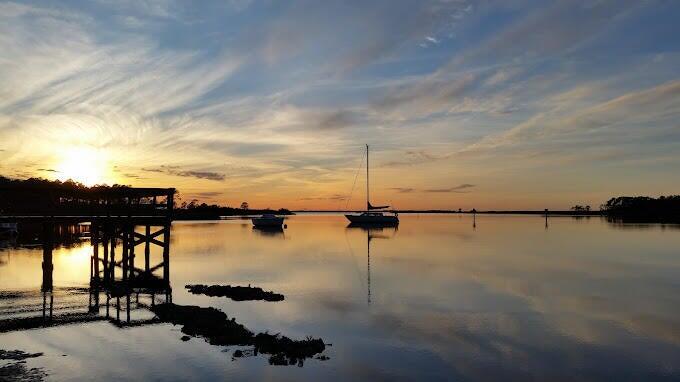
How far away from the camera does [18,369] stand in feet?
52.0

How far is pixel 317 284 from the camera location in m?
38.6

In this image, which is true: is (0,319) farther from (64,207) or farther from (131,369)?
(64,207)

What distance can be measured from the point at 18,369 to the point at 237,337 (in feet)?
25.3

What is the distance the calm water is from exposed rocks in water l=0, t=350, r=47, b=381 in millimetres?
378

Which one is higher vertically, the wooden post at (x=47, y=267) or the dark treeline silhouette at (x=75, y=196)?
the dark treeline silhouette at (x=75, y=196)

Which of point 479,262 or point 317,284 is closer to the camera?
point 317,284

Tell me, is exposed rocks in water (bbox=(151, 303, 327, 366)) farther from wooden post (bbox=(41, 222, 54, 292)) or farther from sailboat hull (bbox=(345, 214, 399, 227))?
sailboat hull (bbox=(345, 214, 399, 227))

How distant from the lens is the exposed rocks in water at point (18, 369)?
15.0 metres

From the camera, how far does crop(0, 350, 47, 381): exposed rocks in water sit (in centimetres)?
1504

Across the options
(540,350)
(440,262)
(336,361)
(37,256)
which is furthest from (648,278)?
(37,256)

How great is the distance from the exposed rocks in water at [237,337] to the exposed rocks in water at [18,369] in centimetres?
604

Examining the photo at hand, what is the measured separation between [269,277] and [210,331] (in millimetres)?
20879

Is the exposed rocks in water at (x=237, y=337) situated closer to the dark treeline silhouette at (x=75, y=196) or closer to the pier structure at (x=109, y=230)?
the pier structure at (x=109, y=230)

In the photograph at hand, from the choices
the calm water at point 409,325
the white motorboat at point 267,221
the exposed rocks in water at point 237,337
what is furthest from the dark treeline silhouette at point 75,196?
the white motorboat at point 267,221
